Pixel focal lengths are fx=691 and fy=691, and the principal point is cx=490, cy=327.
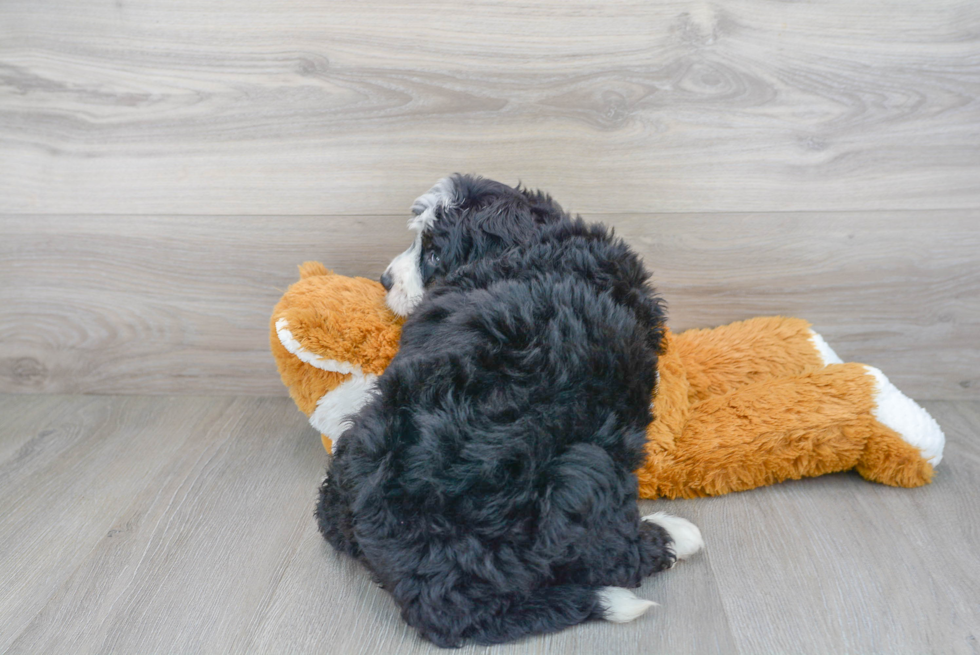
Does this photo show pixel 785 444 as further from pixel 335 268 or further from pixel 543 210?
pixel 335 268

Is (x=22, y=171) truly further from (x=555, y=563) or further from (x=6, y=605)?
(x=555, y=563)

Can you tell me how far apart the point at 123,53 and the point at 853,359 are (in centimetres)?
175

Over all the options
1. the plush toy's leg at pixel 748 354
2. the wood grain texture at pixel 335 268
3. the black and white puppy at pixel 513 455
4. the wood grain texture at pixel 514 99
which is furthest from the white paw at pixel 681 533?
the wood grain texture at pixel 514 99

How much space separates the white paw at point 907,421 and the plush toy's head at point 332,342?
2.86 feet

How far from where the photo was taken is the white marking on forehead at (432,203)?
3.70ft

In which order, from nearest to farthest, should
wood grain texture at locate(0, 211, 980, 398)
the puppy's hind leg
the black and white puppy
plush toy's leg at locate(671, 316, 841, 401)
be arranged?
the black and white puppy < the puppy's hind leg < plush toy's leg at locate(671, 316, 841, 401) < wood grain texture at locate(0, 211, 980, 398)

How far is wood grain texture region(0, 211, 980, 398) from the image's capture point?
58.8 inches

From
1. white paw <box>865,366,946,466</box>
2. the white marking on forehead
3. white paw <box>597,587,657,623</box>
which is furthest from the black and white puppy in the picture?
white paw <box>865,366,946,466</box>

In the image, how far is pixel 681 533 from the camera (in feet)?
3.55

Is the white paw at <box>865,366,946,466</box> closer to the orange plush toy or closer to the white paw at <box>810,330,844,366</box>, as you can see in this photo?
the orange plush toy

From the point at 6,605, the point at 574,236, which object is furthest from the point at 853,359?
the point at 6,605

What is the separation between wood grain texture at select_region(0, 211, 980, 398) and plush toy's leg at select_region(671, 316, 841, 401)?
0.12 meters

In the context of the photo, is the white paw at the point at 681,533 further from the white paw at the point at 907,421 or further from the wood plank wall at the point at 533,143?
the wood plank wall at the point at 533,143

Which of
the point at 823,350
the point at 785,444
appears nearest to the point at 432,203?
the point at 785,444
